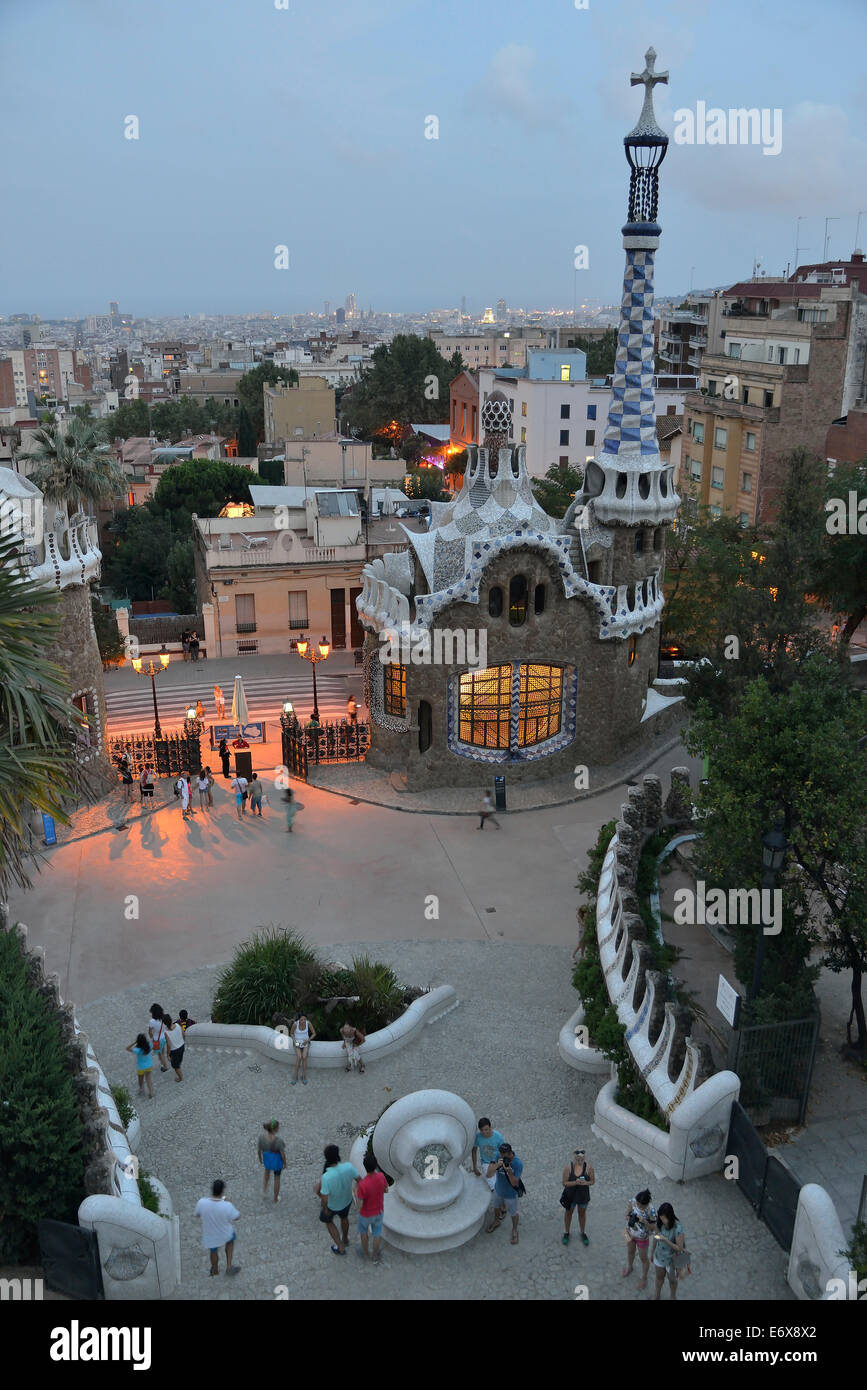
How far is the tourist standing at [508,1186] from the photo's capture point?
11430 millimetres

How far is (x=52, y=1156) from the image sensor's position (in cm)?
1112

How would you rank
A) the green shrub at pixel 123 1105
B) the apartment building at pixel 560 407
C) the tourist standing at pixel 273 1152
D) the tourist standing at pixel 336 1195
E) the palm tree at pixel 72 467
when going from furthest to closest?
the apartment building at pixel 560 407 < the palm tree at pixel 72 467 < the green shrub at pixel 123 1105 < the tourist standing at pixel 273 1152 < the tourist standing at pixel 336 1195

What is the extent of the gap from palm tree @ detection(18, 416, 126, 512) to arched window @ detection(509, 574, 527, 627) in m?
13.0

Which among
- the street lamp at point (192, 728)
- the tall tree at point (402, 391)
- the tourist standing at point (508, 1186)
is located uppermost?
the tall tree at point (402, 391)

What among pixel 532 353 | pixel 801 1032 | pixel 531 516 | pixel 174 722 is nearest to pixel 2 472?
pixel 174 722

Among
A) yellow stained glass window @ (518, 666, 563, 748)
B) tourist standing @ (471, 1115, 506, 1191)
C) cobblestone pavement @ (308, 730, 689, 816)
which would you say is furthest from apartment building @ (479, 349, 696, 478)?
tourist standing @ (471, 1115, 506, 1191)

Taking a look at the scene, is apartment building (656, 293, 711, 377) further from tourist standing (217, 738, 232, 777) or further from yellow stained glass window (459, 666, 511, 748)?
tourist standing (217, 738, 232, 777)

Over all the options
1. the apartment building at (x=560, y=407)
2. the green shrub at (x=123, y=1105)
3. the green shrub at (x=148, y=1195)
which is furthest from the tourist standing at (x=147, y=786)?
the apartment building at (x=560, y=407)

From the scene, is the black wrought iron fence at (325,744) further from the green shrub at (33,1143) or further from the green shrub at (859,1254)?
the green shrub at (859,1254)

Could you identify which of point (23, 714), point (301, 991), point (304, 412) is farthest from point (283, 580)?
point (304, 412)

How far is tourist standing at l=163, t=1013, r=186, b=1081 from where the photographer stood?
15.4m

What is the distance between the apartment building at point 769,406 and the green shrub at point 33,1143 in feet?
120
